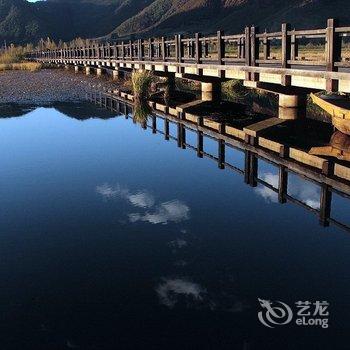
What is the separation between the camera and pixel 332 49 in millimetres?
12367

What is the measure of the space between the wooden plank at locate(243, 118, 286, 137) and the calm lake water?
329 cm

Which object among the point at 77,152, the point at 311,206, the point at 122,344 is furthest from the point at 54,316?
the point at 77,152

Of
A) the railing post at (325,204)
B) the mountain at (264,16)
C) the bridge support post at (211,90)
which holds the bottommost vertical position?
the railing post at (325,204)

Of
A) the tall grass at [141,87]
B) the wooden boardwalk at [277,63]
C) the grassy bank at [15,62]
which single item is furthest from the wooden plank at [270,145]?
the grassy bank at [15,62]

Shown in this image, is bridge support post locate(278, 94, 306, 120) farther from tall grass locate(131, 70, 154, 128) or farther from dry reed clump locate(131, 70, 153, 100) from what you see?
dry reed clump locate(131, 70, 153, 100)

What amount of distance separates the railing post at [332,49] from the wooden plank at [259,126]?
11.1 feet

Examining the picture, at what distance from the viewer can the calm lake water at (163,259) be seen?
215 inches

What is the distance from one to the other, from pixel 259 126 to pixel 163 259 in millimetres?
10056

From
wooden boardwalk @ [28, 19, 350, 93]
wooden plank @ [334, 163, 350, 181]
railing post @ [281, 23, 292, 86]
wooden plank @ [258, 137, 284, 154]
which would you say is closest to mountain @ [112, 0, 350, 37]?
wooden boardwalk @ [28, 19, 350, 93]

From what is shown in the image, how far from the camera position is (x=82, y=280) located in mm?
6590

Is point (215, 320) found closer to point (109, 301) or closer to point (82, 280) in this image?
point (109, 301)

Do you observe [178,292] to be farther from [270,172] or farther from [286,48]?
[286,48]

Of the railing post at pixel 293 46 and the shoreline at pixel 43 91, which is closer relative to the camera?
the railing post at pixel 293 46

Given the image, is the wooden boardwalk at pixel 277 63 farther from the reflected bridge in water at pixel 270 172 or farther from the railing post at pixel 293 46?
the reflected bridge in water at pixel 270 172
